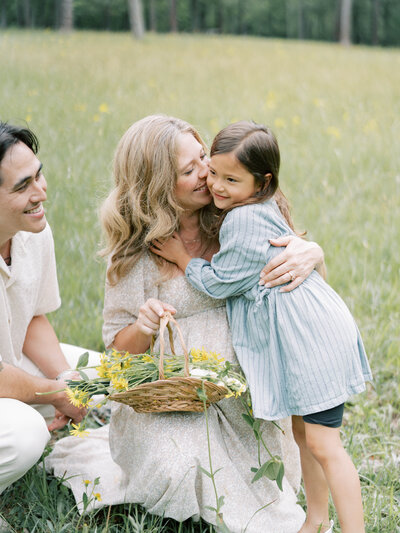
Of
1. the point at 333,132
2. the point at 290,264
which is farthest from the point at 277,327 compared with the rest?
the point at 333,132

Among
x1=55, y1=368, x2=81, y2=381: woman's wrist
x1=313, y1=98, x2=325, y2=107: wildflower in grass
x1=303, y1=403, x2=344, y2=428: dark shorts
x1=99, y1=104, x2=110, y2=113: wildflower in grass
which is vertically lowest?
x1=55, y1=368, x2=81, y2=381: woman's wrist

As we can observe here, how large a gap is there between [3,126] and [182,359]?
1014mm

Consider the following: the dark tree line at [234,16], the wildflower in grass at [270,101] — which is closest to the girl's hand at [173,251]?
the wildflower in grass at [270,101]

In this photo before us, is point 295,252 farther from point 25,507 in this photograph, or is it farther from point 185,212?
point 25,507

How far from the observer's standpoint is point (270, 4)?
47.4m

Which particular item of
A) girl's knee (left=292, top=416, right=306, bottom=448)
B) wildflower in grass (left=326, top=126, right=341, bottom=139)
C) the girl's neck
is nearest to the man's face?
the girl's neck

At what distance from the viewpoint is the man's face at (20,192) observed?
2.27 metres

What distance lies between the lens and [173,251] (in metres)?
2.47

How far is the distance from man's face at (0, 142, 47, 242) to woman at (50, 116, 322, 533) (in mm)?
275

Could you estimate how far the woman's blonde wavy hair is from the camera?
2.39 metres

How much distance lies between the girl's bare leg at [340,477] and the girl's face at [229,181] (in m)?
0.80

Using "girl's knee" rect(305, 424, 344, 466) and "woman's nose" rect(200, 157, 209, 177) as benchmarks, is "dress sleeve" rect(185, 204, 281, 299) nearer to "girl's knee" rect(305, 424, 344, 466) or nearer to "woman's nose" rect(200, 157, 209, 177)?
"woman's nose" rect(200, 157, 209, 177)

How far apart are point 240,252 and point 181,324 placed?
402mm

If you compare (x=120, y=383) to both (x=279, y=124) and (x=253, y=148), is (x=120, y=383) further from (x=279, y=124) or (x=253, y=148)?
(x=279, y=124)
